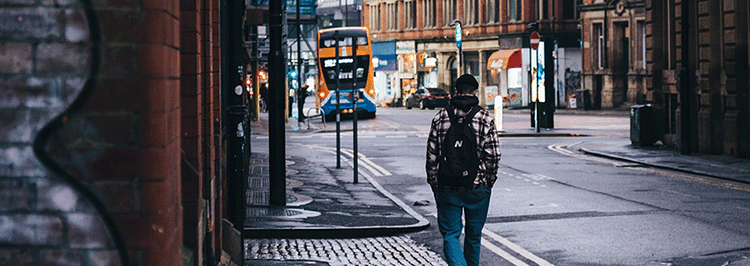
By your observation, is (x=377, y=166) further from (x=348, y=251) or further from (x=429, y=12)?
(x=429, y=12)

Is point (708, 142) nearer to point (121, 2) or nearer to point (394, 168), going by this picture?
point (394, 168)

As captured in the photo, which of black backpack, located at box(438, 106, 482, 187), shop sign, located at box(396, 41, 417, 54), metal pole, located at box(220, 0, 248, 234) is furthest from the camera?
shop sign, located at box(396, 41, 417, 54)

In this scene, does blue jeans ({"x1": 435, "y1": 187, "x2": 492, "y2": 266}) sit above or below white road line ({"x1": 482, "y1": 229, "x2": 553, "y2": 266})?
above

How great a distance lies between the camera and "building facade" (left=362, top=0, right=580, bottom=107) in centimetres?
6288

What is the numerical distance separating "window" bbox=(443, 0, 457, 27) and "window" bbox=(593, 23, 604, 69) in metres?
18.1

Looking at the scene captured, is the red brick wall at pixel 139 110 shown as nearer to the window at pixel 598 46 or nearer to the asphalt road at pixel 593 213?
the asphalt road at pixel 593 213

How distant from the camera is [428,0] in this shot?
76688mm

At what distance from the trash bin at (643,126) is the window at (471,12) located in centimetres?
4591

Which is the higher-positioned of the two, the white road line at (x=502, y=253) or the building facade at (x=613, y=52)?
the building facade at (x=613, y=52)

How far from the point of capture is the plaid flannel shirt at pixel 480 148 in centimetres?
709

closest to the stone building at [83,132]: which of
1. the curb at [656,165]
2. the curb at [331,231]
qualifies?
the curb at [331,231]

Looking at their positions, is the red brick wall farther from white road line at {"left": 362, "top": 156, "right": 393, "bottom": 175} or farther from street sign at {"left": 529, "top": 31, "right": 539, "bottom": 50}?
street sign at {"left": 529, "top": 31, "right": 539, "bottom": 50}

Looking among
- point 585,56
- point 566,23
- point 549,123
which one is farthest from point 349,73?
point 566,23

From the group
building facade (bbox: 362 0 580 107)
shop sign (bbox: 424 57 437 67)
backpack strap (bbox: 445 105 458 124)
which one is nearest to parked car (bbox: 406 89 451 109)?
building facade (bbox: 362 0 580 107)
